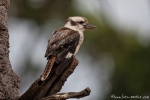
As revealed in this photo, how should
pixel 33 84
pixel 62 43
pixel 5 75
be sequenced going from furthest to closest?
pixel 62 43 < pixel 5 75 < pixel 33 84

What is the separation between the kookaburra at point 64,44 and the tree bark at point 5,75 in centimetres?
34

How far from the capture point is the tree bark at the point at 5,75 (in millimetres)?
5176

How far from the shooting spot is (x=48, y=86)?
5.08 metres

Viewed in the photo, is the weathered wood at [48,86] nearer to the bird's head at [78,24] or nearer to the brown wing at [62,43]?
the brown wing at [62,43]

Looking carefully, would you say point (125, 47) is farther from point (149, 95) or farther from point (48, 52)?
point (48, 52)

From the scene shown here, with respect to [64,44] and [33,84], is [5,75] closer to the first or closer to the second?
[33,84]

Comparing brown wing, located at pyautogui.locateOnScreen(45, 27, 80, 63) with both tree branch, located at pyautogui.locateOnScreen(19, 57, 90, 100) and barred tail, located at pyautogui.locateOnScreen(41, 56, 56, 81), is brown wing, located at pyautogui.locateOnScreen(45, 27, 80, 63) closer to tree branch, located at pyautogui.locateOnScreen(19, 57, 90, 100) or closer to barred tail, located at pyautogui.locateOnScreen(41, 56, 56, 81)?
barred tail, located at pyautogui.locateOnScreen(41, 56, 56, 81)

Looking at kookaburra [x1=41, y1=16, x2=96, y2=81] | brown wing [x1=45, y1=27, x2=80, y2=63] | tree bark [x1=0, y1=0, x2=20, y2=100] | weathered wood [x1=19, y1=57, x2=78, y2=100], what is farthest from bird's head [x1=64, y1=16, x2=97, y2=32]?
weathered wood [x1=19, y1=57, x2=78, y2=100]

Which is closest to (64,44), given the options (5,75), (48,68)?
(48,68)

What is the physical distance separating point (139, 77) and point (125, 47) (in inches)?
32.8

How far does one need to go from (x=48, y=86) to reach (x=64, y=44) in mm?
846

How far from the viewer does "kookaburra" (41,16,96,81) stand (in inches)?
210

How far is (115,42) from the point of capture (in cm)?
1023

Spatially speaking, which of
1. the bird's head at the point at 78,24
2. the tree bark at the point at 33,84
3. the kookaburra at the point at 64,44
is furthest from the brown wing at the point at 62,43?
the bird's head at the point at 78,24
